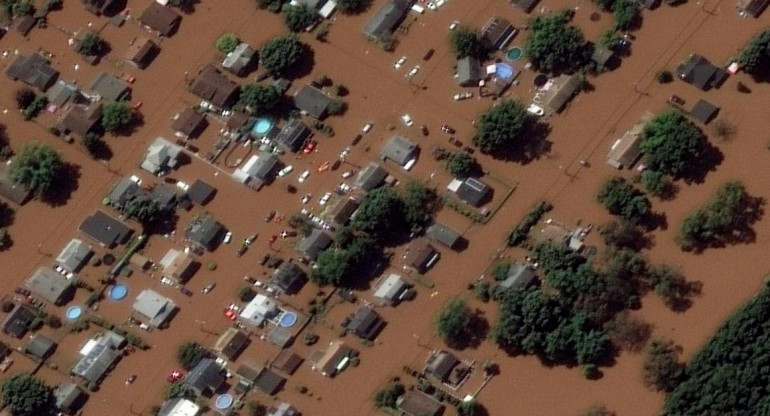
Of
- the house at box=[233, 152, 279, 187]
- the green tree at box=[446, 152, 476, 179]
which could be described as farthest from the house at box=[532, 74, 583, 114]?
the house at box=[233, 152, 279, 187]

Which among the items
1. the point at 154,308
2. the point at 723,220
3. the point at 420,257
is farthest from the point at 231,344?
the point at 723,220

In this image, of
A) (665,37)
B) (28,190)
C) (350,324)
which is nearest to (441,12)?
(665,37)

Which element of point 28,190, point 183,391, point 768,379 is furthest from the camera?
point 28,190

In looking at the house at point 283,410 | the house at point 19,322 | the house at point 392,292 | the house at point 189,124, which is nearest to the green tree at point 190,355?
the house at point 283,410

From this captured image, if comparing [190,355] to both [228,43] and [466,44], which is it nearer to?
[228,43]

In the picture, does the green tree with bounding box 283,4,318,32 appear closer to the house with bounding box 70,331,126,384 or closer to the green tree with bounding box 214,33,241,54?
the green tree with bounding box 214,33,241,54

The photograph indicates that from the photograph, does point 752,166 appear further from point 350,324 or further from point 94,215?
point 94,215

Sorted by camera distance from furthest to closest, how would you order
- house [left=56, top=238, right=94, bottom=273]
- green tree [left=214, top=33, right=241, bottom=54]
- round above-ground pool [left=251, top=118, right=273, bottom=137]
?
green tree [left=214, top=33, right=241, bottom=54] < round above-ground pool [left=251, top=118, right=273, bottom=137] < house [left=56, top=238, right=94, bottom=273]
